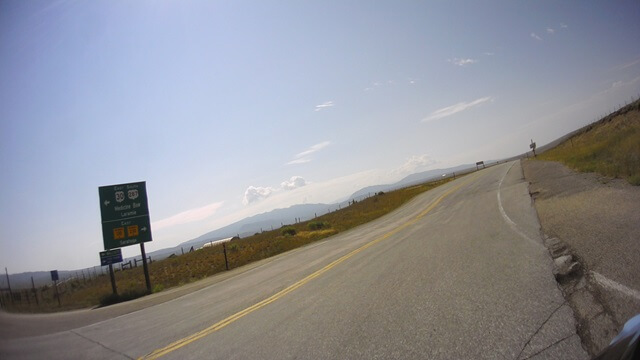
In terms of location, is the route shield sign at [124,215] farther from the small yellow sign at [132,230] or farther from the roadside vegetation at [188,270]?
the roadside vegetation at [188,270]

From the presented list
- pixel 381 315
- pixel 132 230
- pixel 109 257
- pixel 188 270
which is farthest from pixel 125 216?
pixel 381 315

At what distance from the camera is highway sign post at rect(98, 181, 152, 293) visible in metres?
17.3

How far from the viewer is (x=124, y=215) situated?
17.9m

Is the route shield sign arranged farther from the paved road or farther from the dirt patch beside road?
the dirt patch beside road

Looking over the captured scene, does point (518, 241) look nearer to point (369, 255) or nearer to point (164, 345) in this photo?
point (369, 255)

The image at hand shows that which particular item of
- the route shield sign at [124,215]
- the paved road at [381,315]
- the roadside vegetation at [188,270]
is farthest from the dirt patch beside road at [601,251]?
the route shield sign at [124,215]

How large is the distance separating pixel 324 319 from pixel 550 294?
3.40m

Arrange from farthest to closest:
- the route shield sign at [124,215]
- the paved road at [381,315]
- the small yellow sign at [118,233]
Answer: the small yellow sign at [118,233] → the route shield sign at [124,215] → the paved road at [381,315]

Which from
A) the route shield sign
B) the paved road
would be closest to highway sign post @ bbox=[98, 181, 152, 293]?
the route shield sign

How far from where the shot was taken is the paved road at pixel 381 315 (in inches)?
147

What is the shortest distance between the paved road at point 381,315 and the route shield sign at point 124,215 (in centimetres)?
896

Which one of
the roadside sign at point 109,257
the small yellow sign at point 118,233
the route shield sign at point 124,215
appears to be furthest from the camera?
the roadside sign at point 109,257

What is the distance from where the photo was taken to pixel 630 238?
5.89 m

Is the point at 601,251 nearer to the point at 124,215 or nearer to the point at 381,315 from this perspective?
the point at 381,315
